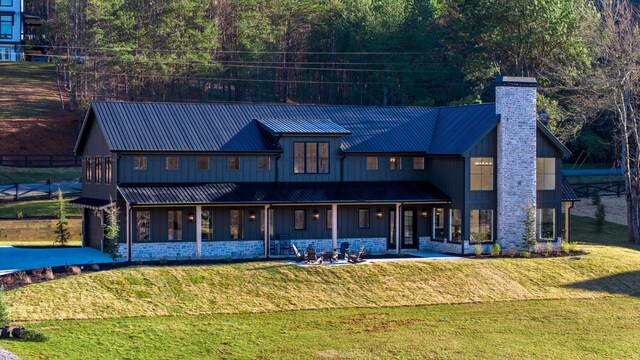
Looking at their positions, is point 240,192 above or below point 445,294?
above

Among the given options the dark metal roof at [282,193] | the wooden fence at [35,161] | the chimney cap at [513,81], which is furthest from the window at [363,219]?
the wooden fence at [35,161]

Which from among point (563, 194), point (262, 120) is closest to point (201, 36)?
point (262, 120)

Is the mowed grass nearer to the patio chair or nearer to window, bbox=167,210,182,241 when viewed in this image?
the patio chair

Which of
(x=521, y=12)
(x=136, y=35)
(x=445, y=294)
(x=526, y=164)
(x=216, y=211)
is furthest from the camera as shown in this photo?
(x=136, y=35)

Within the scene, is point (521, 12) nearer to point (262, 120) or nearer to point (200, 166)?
point (262, 120)

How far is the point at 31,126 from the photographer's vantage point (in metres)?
76.0

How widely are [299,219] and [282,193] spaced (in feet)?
4.68

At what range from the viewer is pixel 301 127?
41.0m

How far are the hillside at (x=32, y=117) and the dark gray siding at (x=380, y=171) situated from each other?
37.0 m

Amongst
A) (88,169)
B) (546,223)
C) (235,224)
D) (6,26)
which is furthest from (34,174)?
(6,26)

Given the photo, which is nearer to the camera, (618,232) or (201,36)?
(618,232)

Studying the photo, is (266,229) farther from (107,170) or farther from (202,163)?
(107,170)

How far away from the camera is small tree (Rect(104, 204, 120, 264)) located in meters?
35.2

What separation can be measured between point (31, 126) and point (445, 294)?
167ft
